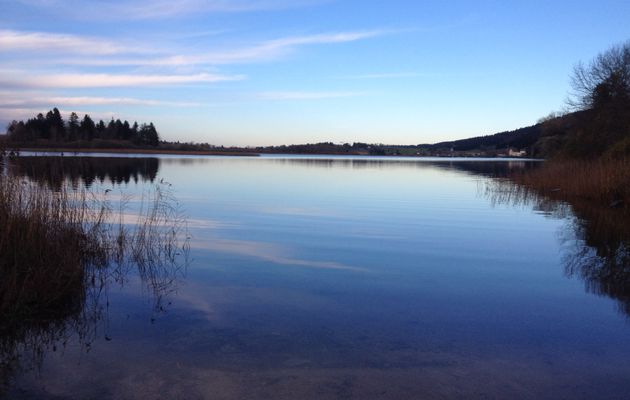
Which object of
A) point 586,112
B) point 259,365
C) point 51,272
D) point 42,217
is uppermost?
point 586,112

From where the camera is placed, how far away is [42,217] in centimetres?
747

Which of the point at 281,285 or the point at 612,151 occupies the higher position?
the point at 612,151

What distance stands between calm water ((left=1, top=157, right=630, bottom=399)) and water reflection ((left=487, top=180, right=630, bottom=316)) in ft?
0.55

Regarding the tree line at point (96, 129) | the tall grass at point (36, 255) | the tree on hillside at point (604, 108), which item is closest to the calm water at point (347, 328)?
the tall grass at point (36, 255)

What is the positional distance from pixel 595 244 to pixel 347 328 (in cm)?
813

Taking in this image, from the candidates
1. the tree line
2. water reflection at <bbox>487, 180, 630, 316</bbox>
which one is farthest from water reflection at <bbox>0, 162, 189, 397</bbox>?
the tree line

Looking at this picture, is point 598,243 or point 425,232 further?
point 425,232

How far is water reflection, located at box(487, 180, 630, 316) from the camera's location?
7856mm

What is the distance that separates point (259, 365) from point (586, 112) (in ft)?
118

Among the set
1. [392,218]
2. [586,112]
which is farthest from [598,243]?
[586,112]

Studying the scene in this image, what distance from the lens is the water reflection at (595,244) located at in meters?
7.86

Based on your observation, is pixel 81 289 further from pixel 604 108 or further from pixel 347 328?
pixel 604 108

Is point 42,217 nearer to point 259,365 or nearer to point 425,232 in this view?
point 259,365

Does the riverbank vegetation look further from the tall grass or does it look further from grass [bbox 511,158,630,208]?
the tall grass
